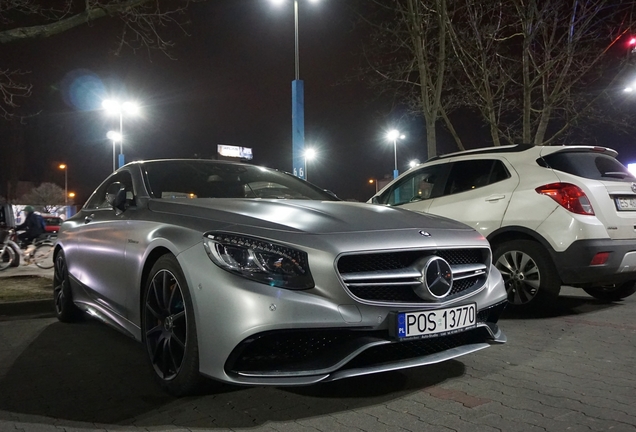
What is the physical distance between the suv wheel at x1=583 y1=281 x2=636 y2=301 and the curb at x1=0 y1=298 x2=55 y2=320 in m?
6.41

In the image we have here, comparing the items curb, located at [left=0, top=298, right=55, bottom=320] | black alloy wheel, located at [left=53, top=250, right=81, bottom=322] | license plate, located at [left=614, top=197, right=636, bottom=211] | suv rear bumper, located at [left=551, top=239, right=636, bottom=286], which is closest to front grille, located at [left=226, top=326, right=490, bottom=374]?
suv rear bumper, located at [left=551, top=239, right=636, bottom=286]

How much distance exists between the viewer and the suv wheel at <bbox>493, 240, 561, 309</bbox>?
17.6ft

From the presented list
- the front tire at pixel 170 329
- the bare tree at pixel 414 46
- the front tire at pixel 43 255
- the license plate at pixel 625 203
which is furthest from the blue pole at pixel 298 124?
the front tire at pixel 170 329

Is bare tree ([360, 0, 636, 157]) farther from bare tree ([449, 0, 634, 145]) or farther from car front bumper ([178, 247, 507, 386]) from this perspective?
car front bumper ([178, 247, 507, 386])

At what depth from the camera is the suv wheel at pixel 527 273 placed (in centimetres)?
538

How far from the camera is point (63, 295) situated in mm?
5551

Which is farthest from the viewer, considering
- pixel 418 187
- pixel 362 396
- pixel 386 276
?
pixel 418 187

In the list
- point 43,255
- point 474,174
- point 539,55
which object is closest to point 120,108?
point 43,255

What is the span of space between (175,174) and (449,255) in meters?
2.37

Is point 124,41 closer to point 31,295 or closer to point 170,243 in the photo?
point 31,295

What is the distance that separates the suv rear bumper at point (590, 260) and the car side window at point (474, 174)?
1.10m

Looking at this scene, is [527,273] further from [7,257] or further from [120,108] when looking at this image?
[120,108]

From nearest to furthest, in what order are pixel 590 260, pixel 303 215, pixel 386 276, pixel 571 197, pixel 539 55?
1. pixel 386 276
2. pixel 303 215
3. pixel 590 260
4. pixel 571 197
5. pixel 539 55

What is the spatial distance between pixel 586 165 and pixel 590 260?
103cm
